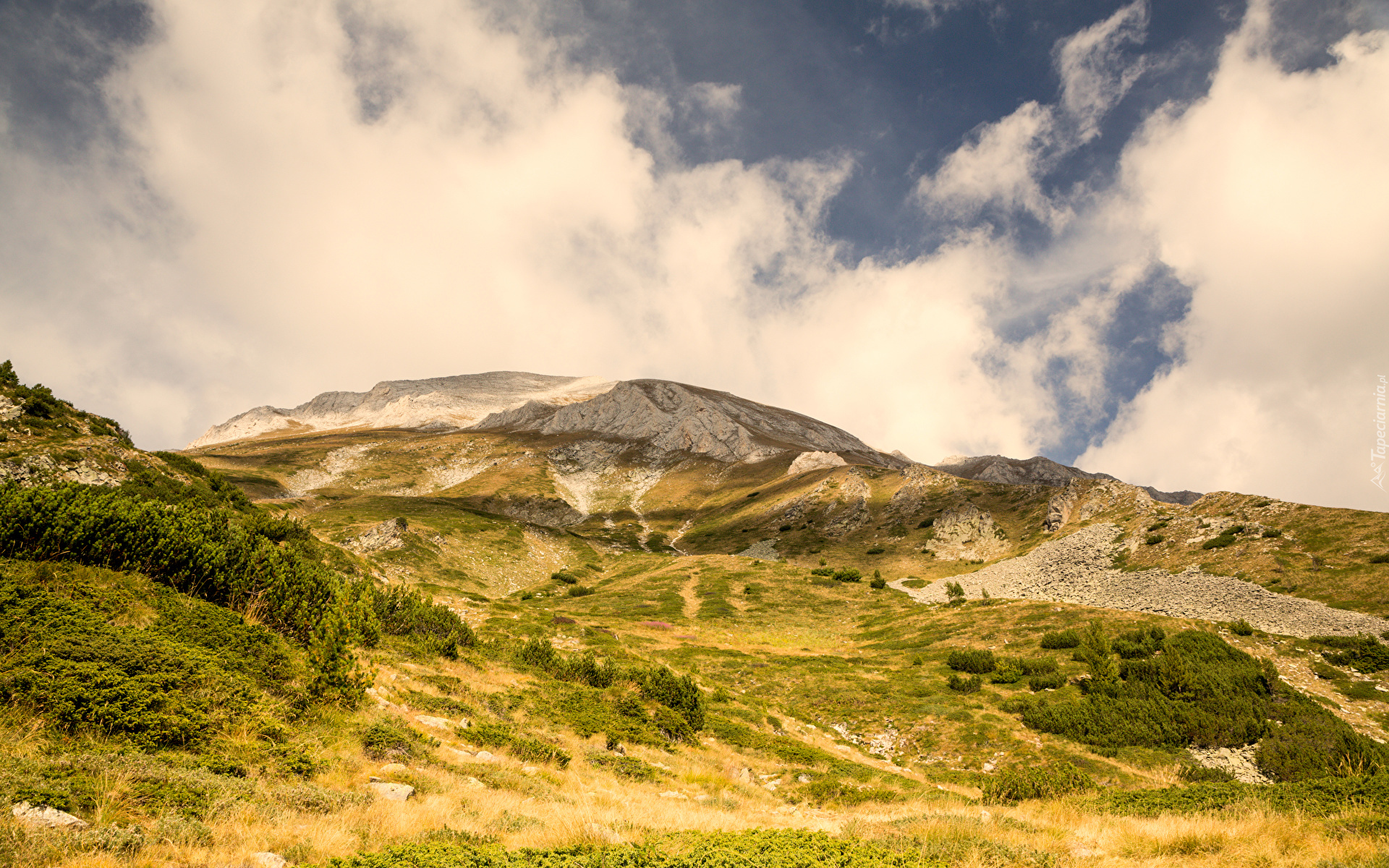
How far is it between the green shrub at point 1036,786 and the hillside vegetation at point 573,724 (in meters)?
0.13

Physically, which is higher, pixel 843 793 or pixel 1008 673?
pixel 1008 673

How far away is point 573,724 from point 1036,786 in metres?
13.4

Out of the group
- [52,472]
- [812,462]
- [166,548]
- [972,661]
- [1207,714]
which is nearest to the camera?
[166,548]

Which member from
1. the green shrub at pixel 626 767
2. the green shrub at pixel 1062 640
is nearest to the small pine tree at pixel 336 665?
the green shrub at pixel 626 767

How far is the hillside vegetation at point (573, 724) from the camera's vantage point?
7230 millimetres

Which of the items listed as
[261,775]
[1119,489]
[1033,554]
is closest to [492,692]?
[261,775]

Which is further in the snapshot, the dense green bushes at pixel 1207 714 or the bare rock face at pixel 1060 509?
the bare rock face at pixel 1060 509

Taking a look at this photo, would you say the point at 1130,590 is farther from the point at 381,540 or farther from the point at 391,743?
the point at 381,540

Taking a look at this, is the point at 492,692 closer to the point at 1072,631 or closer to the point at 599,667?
the point at 599,667

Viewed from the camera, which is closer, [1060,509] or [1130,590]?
[1130,590]

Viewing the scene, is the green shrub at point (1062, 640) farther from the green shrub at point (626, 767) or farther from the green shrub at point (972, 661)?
the green shrub at point (626, 767)

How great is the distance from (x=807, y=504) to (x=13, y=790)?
98513 millimetres

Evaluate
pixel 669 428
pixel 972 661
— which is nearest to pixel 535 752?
pixel 972 661

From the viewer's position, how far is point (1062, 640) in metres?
29.6
